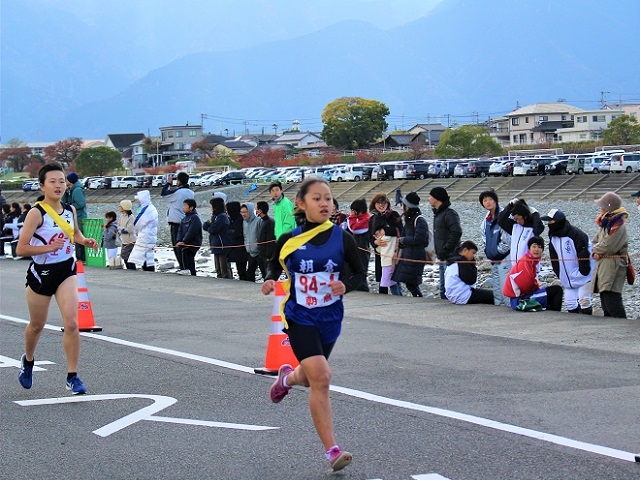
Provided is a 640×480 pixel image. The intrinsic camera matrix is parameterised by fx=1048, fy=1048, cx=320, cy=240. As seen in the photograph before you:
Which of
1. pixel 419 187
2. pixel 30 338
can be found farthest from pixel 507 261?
pixel 419 187

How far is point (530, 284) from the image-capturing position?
1430 centimetres

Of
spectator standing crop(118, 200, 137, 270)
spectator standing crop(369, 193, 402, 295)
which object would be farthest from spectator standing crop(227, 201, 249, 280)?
spectator standing crop(369, 193, 402, 295)

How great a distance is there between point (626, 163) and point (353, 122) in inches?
2662

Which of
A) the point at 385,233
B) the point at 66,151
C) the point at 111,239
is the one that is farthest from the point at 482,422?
the point at 66,151

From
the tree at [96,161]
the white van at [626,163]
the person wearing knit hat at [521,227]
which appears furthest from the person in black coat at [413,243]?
the tree at [96,161]

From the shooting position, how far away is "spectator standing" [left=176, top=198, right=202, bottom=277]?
2206 cm

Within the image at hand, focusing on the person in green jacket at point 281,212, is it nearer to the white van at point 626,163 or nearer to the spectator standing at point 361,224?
the spectator standing at point 361,224

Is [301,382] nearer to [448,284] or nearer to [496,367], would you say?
[496,367]

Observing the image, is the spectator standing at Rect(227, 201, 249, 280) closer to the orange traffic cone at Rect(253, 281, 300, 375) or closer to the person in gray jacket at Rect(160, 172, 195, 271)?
the person in gray jacket at Rect(160, 172, 195, 271)

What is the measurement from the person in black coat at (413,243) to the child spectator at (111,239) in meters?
9.76

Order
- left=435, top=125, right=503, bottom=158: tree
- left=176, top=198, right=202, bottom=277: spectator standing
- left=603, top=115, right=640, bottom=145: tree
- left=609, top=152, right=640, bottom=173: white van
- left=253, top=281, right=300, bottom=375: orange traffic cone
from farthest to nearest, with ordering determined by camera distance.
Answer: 1. left=435, top=125, right=503, bottom=158: tree
2. left=603, top=115, right=640, bottom=145: tree
3. left=609, top=152, right=640, bottom=173: white van
4. left=176, top=198, right=202, bottom=277: spectator standing
5. left=253, top=281, right=300, bottom=375: orange traffic cone

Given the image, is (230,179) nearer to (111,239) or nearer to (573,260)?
(111,239)

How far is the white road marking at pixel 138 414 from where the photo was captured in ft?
24.6

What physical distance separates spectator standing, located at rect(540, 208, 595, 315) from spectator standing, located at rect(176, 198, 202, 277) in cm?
957
